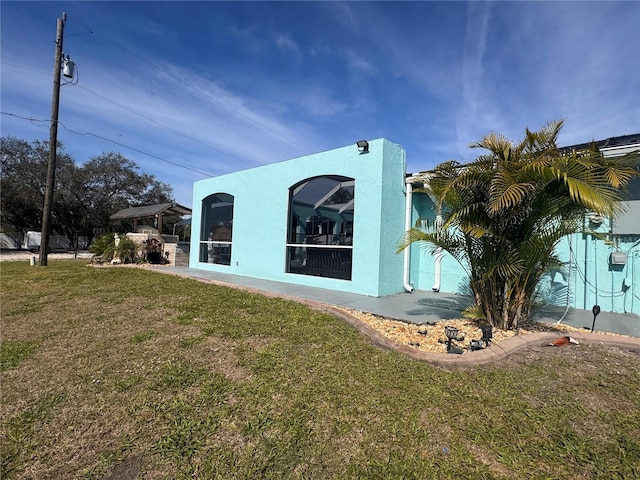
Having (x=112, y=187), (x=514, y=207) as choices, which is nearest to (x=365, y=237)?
(x=514, y=207)

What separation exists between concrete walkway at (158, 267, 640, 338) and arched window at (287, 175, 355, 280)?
868 mm

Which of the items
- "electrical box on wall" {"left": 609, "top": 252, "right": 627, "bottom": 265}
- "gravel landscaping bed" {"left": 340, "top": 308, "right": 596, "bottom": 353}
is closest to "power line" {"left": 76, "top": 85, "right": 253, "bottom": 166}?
"gravel landscaping bed" {"left": 340, "top": 308, "right": 596, "bottom": 353}

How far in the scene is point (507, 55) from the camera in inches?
291

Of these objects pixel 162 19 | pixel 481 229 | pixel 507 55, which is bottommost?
pixel 481 229

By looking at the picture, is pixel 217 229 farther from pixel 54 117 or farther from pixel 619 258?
pixel 619 258

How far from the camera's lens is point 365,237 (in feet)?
24.7

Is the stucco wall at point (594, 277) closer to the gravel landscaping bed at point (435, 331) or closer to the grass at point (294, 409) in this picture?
the gravel landscaping bed at point (435, 331)

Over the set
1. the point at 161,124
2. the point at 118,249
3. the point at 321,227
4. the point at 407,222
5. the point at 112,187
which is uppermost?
the point at 161,124

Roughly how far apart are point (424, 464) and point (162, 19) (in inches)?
517

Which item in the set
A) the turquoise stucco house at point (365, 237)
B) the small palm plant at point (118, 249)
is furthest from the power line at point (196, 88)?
the small palm plant at point (118, 249)

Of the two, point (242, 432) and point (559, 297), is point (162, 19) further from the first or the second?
A: point (559, 297)

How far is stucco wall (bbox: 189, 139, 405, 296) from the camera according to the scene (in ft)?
24.1

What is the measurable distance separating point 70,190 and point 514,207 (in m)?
33.1

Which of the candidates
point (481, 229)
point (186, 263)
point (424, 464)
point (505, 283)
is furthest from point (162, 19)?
point (424, 464)
